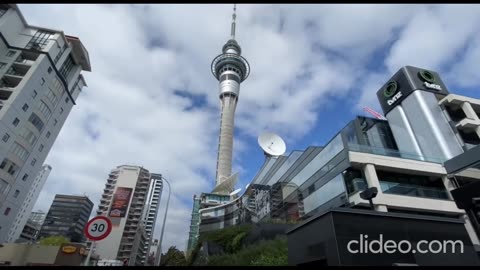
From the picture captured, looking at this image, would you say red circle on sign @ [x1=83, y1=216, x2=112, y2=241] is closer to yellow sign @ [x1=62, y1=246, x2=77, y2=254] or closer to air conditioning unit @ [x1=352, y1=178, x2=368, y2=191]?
air conditioning unit @ [x1=352, y1=178, x2=368, y2=191]

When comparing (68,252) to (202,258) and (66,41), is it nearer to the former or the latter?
(202,258)

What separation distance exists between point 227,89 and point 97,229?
11007cm

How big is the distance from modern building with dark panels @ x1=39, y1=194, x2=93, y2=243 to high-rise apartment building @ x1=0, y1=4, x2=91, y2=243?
84.7 metres

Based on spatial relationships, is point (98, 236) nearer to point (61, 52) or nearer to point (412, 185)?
point (412, 185)

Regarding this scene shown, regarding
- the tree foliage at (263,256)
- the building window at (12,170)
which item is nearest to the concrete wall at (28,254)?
the building window at (12,170)

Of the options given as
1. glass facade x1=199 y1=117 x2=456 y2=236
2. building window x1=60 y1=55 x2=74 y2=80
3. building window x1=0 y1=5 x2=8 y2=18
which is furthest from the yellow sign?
building window x1=0 y1=5 x2=8 y2=18

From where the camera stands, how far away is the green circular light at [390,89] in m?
36.9

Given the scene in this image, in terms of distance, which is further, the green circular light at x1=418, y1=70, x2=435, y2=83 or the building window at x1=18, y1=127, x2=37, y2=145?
the building window at x1=18, y1=127, x2=37, y2=145

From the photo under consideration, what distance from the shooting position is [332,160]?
1036 inches

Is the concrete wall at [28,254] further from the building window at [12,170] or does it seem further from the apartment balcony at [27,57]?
the apartment balcony at [27,57]

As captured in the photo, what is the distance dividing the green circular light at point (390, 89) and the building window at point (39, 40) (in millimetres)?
57432

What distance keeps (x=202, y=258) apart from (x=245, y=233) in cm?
568

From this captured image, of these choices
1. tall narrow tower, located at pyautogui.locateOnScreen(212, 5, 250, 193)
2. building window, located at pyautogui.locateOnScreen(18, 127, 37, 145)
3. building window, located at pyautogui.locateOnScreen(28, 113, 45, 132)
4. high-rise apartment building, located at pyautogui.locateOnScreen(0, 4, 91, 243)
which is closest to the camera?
high-rise apartment building, located at pyautogui.locateOnScreen(0, 4, 91, 243)

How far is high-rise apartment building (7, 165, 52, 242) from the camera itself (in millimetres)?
95631
